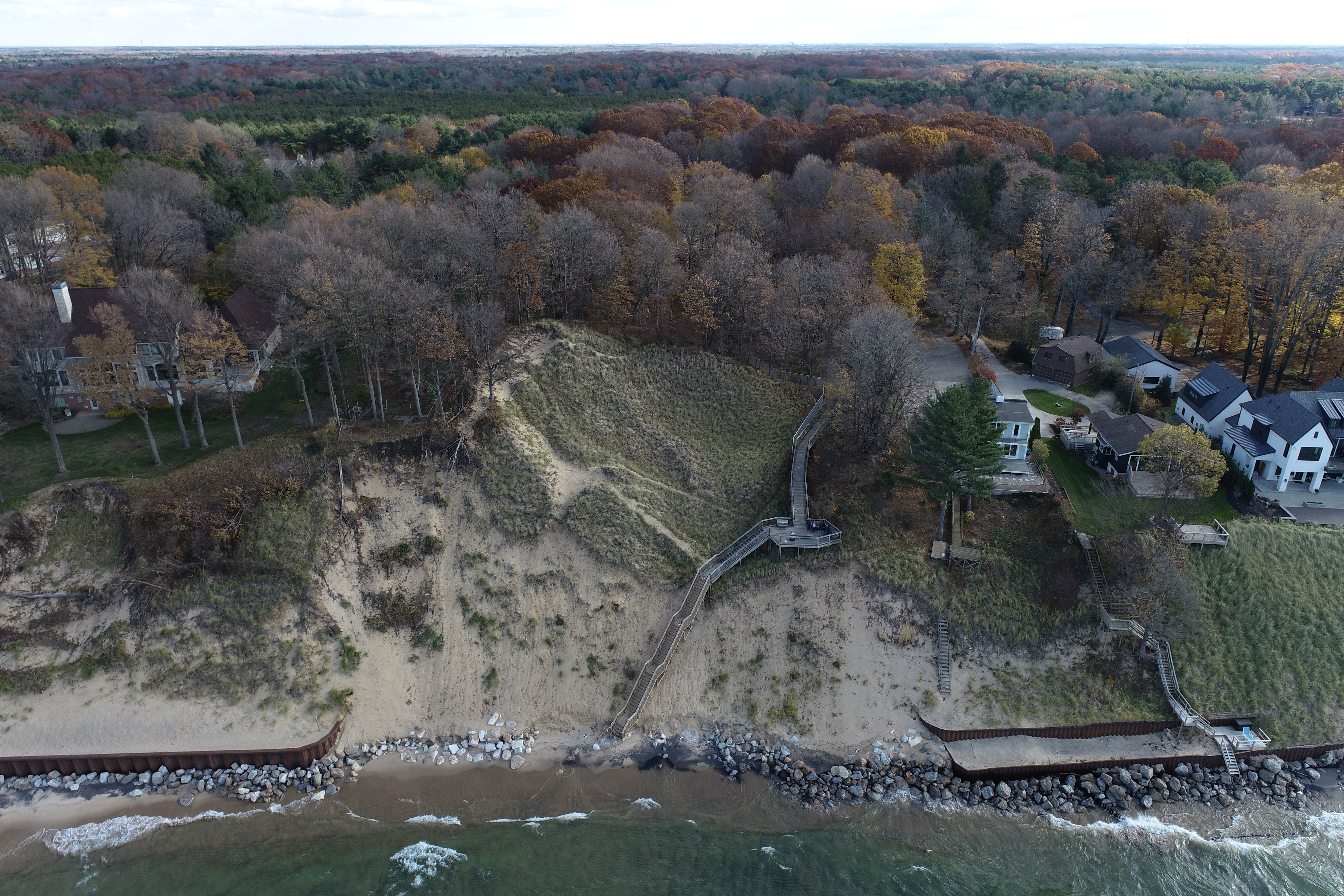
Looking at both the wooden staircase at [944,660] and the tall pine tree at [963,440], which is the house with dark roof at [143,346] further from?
the wooden staircase at [944,660]

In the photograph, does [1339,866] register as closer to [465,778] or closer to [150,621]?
[465,778]

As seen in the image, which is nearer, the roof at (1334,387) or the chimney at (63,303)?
the roof at (1334,387)

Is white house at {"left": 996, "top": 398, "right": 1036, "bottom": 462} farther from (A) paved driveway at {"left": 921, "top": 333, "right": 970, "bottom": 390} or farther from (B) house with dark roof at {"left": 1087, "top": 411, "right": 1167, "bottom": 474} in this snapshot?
(A) paved driveway at {"left": 921, "top": 333, "right": 970, "bottom": 390}

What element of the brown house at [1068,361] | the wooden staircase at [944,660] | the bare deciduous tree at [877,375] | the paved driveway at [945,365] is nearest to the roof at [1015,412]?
the bare deciduous tree at [877,375]

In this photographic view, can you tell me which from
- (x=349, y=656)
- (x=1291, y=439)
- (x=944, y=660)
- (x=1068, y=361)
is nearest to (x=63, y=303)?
(x=349, y=656)

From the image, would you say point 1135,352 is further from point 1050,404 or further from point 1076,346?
point 1050,404
